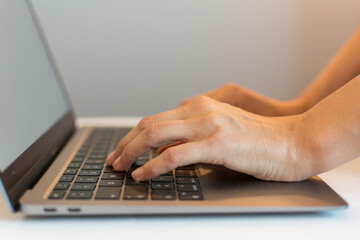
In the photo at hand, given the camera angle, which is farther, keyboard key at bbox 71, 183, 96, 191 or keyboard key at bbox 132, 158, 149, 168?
keyboard key at bbox 132, 158, 149, 168

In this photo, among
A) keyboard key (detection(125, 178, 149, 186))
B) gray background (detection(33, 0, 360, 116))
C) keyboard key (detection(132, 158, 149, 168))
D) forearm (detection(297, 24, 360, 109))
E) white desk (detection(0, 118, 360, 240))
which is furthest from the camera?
gray background (detection(33, 0, 360, 116))

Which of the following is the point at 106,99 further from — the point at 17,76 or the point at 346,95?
the point at 346,95

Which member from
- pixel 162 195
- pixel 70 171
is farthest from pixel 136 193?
pixel 70 171

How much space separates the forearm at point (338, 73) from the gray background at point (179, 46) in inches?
29.1

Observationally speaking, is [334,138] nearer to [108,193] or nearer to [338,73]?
[108,193]

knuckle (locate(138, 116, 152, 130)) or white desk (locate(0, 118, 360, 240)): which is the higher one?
knuckle (locate(138, 116, 152, 130))

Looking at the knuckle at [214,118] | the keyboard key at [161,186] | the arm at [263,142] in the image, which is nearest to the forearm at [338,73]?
the arm at [263,142]

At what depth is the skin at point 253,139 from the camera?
1.70 feet

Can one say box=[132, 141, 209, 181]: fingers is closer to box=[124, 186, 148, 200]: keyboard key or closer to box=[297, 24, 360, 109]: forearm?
box=[124, 186, 148, 200]: keyboard key

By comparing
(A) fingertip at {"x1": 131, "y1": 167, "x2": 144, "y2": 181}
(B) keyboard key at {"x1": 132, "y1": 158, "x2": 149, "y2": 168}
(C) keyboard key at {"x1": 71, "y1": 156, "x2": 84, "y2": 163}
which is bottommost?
(B) keyboard key at {"x1": 132, "y1": 158, "x2": 149, "y2": 168}

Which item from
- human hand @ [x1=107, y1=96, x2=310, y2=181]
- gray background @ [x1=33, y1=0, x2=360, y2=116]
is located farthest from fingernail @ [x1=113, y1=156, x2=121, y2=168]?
gray background @ [x1=33, y1=0, x2=360, y2=116]

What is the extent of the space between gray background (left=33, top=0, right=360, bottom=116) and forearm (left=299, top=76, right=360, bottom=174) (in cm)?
122

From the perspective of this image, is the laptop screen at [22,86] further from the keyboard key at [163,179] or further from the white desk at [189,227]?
the keyboard key at [163,179]

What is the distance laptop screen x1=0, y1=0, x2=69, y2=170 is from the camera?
0.53 meters
